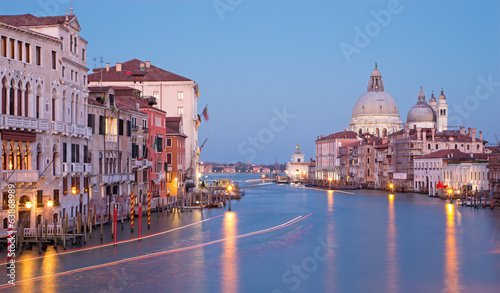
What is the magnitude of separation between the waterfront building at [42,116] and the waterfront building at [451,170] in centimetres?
3866

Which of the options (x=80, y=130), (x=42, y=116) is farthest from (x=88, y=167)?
(x=42, y=116)

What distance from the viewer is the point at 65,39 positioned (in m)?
Result: 26.8

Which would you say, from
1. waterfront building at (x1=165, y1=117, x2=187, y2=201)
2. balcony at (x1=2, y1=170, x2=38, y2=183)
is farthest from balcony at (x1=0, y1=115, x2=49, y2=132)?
waterfront building at (x1=165, y1=117, x2=187, y2=201)

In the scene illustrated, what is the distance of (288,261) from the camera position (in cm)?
2295

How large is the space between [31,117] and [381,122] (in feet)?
354

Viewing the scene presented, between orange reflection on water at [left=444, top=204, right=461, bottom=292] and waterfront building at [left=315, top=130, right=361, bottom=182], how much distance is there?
86.2 m

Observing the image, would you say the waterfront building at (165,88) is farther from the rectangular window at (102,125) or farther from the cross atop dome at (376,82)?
the cross atop dome at (376,82)

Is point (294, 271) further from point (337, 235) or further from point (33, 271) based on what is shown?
point (337, 235)

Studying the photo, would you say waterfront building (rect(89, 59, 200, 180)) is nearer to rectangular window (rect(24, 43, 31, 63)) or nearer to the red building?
the red building

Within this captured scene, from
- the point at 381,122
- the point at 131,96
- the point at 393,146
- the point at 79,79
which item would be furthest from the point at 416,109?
the point at 79,79

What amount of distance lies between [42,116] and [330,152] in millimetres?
103463

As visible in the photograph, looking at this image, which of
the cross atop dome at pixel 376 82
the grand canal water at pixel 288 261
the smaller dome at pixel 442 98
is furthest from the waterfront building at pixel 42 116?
the cross atop dome at pixel 376 82

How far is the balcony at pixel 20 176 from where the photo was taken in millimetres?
23172

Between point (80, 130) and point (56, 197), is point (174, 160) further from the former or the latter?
point (56, 197)
